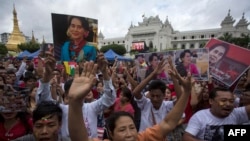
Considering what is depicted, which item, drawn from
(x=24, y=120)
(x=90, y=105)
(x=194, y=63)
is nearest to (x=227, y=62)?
(x=194, y=63)

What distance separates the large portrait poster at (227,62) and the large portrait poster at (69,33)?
81.2 inches

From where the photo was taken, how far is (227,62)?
3.17 meters

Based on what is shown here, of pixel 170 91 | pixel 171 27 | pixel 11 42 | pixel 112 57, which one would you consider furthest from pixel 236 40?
pixel 171 27

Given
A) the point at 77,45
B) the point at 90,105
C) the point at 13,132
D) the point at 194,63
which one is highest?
the point at 77,45

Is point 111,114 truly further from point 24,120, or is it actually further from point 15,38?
point 15,38

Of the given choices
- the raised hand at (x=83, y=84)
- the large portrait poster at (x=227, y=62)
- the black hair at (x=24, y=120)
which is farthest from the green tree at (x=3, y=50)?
the raised hand at (x=83, y=84)

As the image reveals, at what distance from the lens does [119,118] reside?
5.73 feet

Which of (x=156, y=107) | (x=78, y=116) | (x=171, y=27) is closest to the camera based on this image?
(x=78, y=116)

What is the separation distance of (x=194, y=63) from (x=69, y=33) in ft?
6.86

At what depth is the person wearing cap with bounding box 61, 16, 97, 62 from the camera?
3193 millimetres

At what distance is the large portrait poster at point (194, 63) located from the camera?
3316 millimetres

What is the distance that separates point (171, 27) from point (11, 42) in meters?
58.3

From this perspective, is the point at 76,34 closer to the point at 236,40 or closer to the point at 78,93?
the point at 78,93

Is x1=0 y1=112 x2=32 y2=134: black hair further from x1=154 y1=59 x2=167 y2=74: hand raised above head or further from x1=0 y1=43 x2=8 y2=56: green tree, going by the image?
x1=0 y1=43 x2=8 y2=56: green tree
